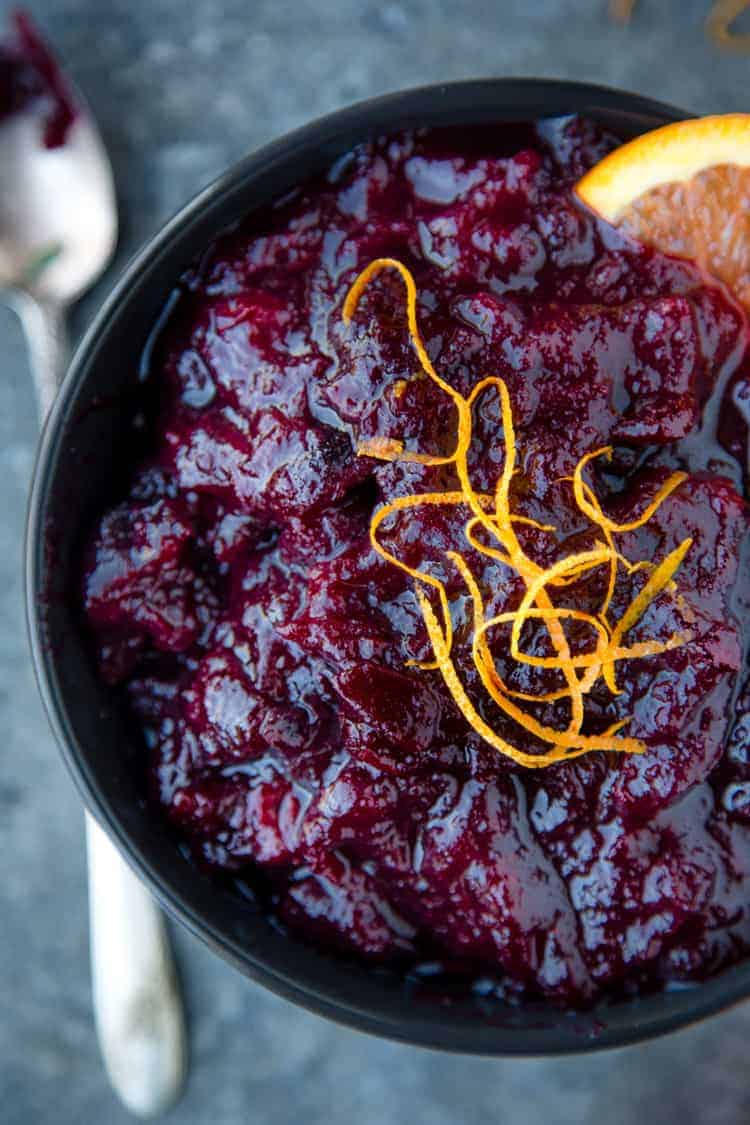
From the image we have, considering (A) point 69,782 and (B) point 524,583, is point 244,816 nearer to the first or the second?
(B) point 524,583

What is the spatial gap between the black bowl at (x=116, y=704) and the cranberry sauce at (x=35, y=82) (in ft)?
2.92

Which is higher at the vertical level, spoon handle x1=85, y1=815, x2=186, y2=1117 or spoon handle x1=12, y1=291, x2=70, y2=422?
spoon handle x1=12, y1=291, x2=70, y2=422

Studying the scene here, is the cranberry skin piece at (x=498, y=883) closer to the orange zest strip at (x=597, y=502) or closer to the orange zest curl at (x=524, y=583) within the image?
the orange zest curl at (x=524, y=583)

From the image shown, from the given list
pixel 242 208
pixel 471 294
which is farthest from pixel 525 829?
pixel 242 208

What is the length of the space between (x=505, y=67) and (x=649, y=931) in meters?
2.24

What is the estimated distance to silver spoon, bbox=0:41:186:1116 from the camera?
2771 mm

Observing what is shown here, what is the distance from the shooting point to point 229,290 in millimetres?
2246

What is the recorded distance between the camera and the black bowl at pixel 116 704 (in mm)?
2164

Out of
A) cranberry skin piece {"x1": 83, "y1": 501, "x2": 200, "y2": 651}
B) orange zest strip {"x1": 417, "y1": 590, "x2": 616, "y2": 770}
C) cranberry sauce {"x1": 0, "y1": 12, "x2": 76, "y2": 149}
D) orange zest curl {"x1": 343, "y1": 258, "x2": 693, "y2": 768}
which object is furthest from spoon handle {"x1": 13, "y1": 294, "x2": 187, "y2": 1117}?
orange zest strip {"x1": 417, "y1": 590, "x2": 616, "y2": 770}

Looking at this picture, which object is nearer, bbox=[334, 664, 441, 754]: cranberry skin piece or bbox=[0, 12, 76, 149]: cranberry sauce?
bbox=[334, 664, 441, 754]: cranberry skin piece

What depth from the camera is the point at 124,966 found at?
2818mm

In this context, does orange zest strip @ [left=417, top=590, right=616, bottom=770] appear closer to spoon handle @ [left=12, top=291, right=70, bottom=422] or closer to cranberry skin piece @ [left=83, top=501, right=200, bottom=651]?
cranberry skin piece @ [left=83, top=501, right=200, bottom=651]

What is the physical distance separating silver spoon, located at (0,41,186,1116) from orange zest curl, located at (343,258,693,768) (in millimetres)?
1044

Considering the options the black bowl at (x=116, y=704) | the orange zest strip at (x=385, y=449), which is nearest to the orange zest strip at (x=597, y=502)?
the orange zest strip at (x=385, y=449)
